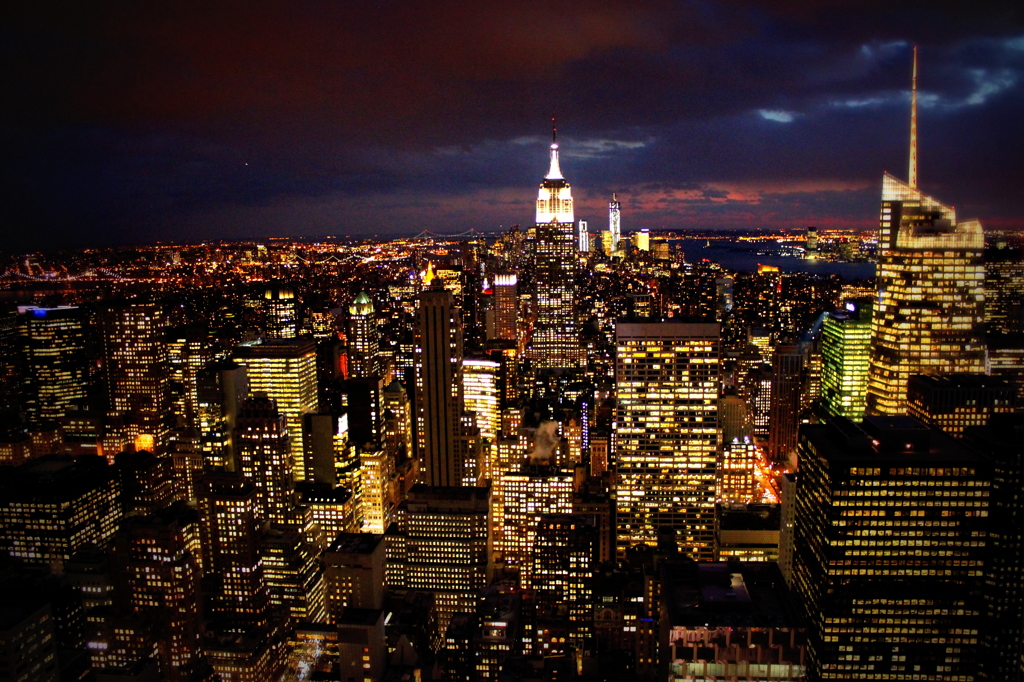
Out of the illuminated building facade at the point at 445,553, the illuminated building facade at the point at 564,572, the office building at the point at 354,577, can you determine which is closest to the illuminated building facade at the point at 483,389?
the illuminated building facade at the point at 445,553

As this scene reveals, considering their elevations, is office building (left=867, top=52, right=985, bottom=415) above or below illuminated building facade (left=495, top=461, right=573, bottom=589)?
above

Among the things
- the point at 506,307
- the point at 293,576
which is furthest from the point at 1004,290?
the point at 506,307

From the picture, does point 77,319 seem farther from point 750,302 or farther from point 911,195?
point 750,302

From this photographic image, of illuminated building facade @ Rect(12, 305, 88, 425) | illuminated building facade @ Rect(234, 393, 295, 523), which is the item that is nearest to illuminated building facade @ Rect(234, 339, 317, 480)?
illuminated building facade @ Rect(234, 393, 295, 523)

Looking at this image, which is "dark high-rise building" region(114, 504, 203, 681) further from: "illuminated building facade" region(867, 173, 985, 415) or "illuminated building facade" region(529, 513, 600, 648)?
"illuminated building facade" region(867, 173, 985, 415)

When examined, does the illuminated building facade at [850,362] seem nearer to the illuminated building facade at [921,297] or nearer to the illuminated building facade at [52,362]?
the illuminated building facade at [921,297]

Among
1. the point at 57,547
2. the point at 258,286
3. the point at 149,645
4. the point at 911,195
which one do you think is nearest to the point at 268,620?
the point at 149,645
